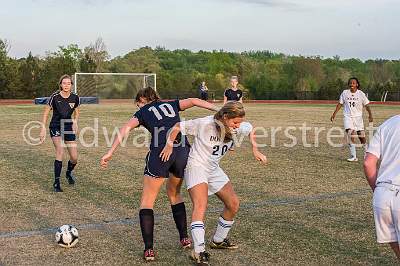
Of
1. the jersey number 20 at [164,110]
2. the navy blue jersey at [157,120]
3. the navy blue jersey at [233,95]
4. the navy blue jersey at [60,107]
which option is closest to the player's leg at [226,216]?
the navy blue jersey at [157,120]

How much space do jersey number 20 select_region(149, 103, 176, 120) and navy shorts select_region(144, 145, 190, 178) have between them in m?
0.34

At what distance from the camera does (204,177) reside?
5.34 m

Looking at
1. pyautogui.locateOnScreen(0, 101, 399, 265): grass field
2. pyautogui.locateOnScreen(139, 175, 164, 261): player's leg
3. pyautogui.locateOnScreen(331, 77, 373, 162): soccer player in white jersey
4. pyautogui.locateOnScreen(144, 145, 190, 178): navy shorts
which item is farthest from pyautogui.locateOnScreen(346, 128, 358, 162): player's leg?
pyautogui.locateOnScreen(139, 175, 164, 261): player's leg

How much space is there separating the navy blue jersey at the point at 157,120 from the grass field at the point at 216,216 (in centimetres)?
116

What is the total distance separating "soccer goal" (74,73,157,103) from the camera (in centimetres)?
5188

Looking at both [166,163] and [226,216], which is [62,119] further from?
[226,216]

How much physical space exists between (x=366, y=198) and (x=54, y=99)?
5300 mm

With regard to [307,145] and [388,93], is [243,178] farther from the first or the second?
[388,93]

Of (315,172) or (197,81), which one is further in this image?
(197,81)

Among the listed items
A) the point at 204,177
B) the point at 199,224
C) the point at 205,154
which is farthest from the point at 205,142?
Result: the point at 199,224

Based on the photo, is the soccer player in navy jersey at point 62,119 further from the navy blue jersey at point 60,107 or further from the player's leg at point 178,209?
the player's leg at point 178,209

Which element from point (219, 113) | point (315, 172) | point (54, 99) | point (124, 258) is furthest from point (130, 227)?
point (315, 172)

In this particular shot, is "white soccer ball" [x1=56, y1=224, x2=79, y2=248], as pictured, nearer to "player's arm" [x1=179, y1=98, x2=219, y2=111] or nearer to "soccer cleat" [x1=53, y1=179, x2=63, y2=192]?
"player's arm" [x1=179, y1=98, x2=219, y2=111]

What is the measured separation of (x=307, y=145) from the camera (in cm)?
1605
